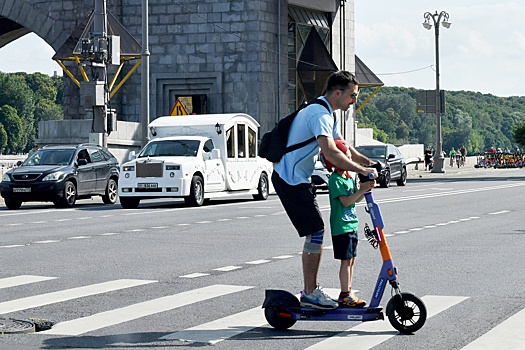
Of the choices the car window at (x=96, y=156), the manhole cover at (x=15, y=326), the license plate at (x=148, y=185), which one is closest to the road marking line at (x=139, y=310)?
the manhole cover at (x=15, y=326)

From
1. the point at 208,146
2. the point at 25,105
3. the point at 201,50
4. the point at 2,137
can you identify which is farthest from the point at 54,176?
the point at 25,105

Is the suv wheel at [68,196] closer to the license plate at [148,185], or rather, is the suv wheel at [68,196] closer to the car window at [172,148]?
the car window at [172,148]

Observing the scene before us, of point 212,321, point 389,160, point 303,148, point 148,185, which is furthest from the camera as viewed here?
point 389,160

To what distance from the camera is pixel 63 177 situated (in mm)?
27844

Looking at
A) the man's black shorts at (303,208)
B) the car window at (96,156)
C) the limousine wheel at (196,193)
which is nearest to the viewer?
the man's black shorts at (303,208)

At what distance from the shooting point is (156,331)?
8641mm

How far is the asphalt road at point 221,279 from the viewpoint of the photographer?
8406 mm

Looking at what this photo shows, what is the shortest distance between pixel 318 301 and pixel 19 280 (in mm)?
4345

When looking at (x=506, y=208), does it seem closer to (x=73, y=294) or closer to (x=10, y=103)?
(x=73, y=294)

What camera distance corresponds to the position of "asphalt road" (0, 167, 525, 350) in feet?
27.6

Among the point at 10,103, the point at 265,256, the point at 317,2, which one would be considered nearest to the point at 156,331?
the point at 265,256

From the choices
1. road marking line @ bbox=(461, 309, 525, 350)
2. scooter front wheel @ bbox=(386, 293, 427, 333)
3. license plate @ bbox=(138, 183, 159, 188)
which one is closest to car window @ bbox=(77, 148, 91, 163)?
license plate @ bbox=(138, 183, 159, 188)

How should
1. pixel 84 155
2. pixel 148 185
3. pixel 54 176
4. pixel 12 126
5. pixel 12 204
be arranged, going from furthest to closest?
1. pixel 12 126
2. pixel 84 155
3. pixel 12 204
4. pixel 54 176
5. pixel 148 185

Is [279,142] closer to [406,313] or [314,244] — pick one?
[314,244]
